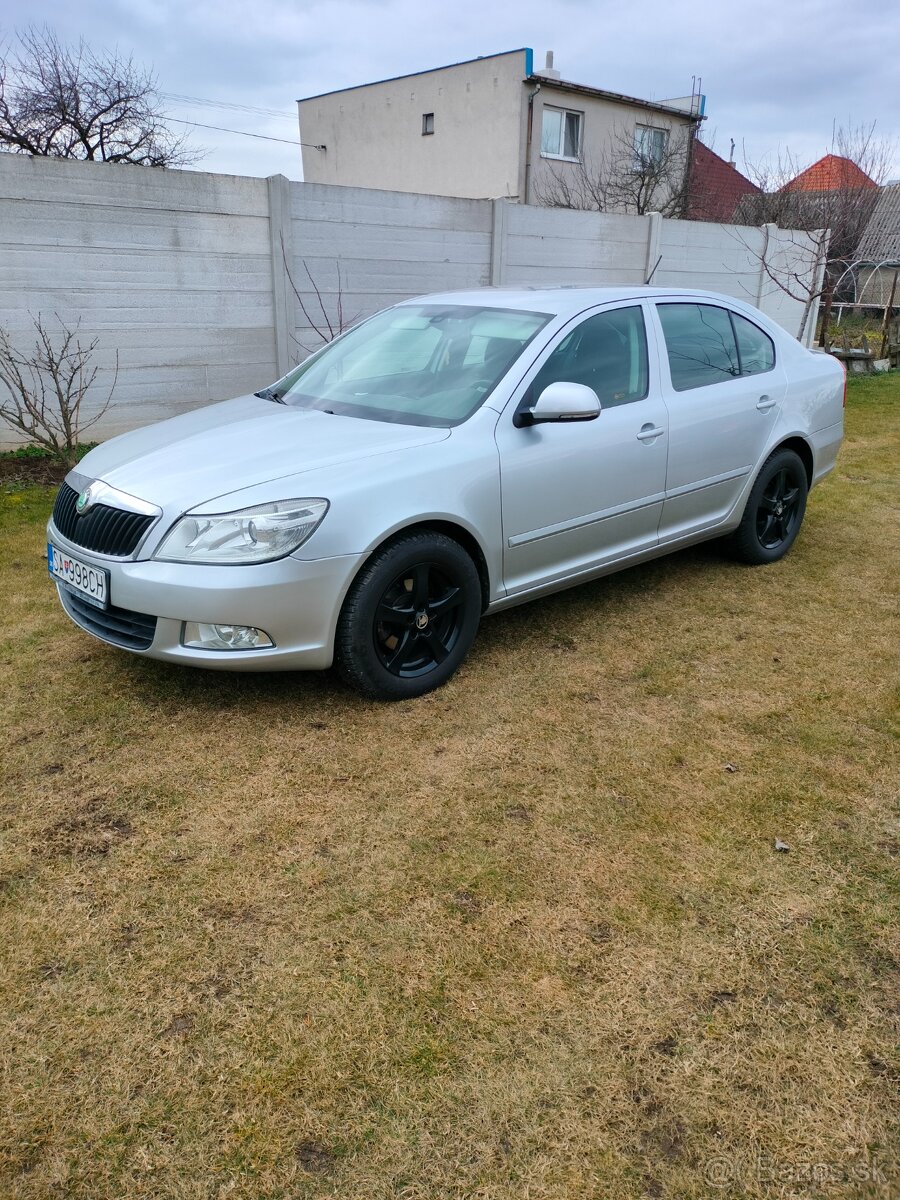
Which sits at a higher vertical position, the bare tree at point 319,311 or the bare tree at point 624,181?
the bare tree at point 624,181

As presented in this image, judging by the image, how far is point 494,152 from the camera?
22781mm

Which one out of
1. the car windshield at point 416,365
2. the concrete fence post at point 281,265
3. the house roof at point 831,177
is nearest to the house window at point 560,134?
the house roof at point 831,177

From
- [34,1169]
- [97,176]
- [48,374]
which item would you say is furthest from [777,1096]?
[97,176]

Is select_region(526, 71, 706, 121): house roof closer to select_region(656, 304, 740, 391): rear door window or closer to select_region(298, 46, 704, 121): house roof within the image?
select_region(298, 46, 704, 121): house roof

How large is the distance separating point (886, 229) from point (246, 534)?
3061cm

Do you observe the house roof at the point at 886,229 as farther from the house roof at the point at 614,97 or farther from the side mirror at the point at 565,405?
the side mirror at the point at 565,405

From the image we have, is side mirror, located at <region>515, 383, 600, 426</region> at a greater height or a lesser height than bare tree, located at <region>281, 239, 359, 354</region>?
lesser

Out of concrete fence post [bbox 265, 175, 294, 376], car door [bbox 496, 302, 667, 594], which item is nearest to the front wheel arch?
car door [bbox 496, 302, 667, 594]

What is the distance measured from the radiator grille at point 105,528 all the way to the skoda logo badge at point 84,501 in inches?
0.8

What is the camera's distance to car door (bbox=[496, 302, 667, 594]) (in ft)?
12.1

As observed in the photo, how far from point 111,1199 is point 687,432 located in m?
3.76

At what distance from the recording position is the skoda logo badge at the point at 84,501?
340 cm

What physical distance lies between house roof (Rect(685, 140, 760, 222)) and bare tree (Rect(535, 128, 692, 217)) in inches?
29.4

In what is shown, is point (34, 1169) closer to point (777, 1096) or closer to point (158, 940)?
point (158, 940)
